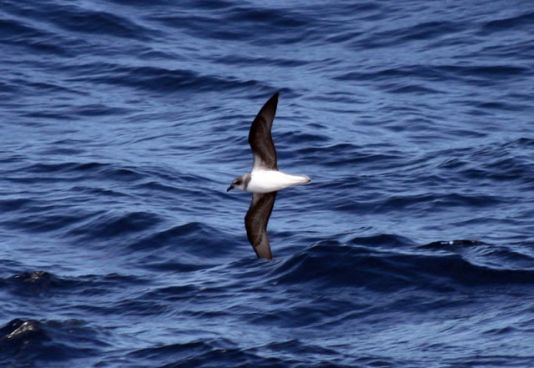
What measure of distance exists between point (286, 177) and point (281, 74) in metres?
12.6

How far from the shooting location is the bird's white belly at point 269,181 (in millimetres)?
16172

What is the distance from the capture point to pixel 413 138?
2552 cm

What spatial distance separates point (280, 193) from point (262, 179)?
7.51 m

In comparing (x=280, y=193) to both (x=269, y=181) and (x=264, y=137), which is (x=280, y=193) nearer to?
(x=269, y=181)

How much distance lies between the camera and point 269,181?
1641 cm

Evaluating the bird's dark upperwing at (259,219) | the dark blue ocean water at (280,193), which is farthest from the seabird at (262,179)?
the dark blue ocean water at (280,193)

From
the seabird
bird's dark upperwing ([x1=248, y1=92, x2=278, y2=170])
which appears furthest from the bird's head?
bird's dark upperwing ([x1=248, y1=92, x2=278, y2=170])

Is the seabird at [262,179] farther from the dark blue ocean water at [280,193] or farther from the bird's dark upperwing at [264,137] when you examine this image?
the dark blue ocean water at [280,193]

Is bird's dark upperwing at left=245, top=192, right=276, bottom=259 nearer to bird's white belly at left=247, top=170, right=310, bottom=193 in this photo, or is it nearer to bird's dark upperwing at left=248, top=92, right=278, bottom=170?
bird's white belly at left=247, top=170, right=310, bottom=193

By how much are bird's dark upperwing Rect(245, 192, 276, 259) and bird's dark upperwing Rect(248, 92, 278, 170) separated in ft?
2.81

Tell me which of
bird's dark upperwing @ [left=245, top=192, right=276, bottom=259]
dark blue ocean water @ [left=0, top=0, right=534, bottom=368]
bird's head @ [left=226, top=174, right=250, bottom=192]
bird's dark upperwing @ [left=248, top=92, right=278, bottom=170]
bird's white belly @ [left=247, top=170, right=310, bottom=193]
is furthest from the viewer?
dark blue ocean water @ [left=0, top=0, right=534, bottom=368]

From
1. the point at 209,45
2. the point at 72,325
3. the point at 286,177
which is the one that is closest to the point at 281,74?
the point at 209,45

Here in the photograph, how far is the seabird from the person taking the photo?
1593cm

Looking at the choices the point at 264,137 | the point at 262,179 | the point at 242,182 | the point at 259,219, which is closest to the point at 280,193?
the point at 259,219
